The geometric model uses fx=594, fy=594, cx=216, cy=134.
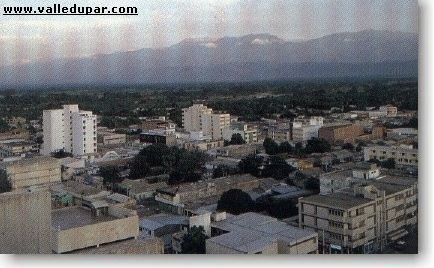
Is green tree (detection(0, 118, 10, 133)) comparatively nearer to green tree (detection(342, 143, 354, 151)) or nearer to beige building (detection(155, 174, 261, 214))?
beige building (detection(155, 174, 261, 214))

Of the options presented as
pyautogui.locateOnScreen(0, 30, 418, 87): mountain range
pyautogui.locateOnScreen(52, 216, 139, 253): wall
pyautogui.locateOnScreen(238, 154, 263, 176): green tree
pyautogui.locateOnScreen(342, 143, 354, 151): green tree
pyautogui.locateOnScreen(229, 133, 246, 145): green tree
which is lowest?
pyautogui.locateOnScreen(52, 216, 139, 253): wall

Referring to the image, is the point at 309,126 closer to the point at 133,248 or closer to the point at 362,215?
the point at 362,215

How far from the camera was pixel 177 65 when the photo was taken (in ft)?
12.4

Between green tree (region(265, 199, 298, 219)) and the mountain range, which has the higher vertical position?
the mountain range

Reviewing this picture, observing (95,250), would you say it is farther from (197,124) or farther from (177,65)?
(177,65)

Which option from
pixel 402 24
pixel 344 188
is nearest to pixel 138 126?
pixel 344 188

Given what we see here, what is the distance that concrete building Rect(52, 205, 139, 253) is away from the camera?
3520mm

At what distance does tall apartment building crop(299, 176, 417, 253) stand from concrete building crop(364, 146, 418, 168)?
0.10 m

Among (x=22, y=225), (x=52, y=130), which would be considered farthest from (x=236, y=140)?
(x=22, y=225)

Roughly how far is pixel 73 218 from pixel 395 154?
6.57 ft

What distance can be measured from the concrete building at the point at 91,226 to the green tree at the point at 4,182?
343 millimetres

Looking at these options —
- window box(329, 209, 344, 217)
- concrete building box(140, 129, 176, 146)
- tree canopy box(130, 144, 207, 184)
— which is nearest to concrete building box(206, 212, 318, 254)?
window box(329, 209, 344, 217)

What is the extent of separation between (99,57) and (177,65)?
0.50 m

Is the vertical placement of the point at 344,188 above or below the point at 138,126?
below
